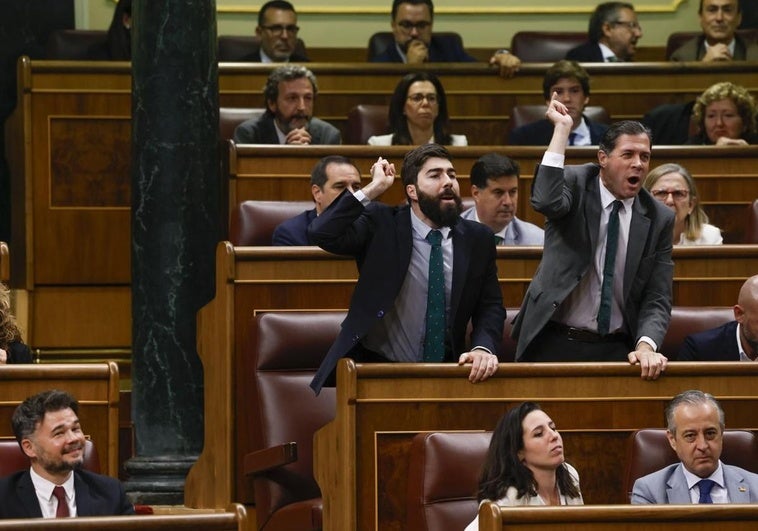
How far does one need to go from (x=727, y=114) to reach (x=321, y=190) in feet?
3.02

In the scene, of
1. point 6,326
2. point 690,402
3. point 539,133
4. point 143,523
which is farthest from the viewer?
point 539,133

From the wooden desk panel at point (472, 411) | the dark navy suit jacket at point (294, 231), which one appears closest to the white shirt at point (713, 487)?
the wooden desk panel at point (472, 411)

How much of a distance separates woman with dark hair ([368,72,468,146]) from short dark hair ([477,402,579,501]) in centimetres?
138

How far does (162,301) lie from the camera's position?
2.78 metres

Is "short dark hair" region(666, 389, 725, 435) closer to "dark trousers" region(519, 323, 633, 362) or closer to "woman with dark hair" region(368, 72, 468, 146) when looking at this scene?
"dark trousers" region(519, 323, 633, 362)

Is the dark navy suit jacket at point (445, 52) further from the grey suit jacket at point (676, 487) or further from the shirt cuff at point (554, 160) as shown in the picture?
the grey suit jacket at point (676, 487)

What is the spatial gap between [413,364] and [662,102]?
1.74m

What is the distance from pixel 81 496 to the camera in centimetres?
201

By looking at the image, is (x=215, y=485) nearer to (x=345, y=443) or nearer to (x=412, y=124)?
(x=345, y=443)

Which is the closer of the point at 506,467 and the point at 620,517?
the point at 620,517

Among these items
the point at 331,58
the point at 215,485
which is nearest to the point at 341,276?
the point at 215,485

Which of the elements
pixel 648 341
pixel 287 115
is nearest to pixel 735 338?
pixel 648 341

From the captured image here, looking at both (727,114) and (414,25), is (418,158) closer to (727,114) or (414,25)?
(727,114)

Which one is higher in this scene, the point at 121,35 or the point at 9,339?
the point at 121,35
